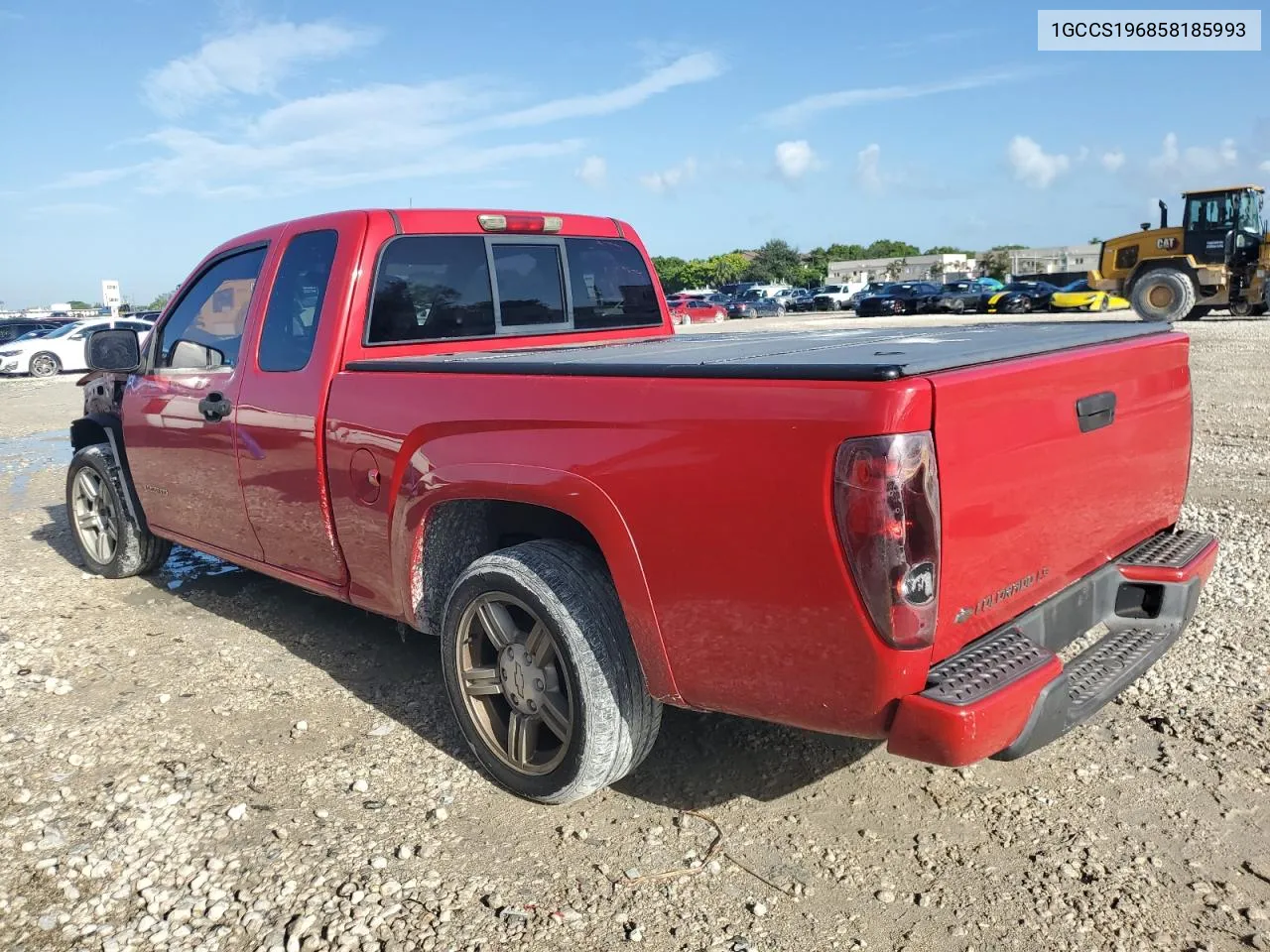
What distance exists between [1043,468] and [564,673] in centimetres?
147

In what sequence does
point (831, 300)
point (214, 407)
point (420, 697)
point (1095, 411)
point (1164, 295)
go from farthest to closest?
point (831, 300) < point (1164, 295) < point (214, 407) < point (420, 697) < point (1095, 411)

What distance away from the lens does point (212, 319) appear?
4633 mm

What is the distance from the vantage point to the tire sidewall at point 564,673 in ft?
9.46

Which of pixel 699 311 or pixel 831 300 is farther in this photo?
pixel 831 300

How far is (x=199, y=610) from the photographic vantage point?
5.28m

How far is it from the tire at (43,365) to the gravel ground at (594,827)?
24.5 meters

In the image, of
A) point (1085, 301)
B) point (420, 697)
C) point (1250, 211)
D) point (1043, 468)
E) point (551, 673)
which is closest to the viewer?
point (1043, 468)

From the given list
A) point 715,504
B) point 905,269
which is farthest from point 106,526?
point 905,269

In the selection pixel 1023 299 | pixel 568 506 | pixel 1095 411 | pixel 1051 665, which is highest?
pixel 1095 411

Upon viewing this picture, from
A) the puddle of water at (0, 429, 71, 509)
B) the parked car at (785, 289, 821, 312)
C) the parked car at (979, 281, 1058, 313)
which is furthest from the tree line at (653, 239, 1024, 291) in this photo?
the puddle of water at (0, 429, 71, 509)

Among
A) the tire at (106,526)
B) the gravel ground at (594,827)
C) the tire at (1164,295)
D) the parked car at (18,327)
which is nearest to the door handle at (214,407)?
the gravel ground at (594,827)

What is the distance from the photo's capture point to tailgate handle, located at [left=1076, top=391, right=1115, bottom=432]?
2707mm

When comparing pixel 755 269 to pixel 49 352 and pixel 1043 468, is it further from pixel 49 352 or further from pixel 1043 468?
pixel 1043 468

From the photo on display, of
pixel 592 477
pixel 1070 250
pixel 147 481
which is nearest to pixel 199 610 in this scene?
pixel 147 481
